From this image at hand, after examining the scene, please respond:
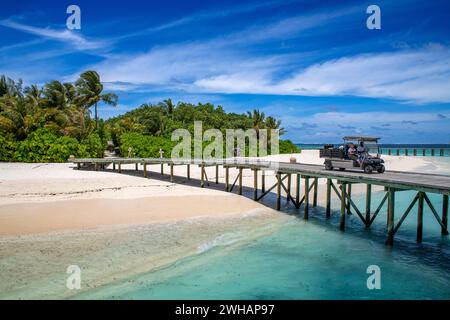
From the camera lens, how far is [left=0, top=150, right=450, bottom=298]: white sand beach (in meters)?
10.5

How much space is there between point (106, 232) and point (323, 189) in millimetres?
17310

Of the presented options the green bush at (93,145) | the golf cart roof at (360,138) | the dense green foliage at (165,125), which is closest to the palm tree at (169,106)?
the dense green foliage at (165,125)

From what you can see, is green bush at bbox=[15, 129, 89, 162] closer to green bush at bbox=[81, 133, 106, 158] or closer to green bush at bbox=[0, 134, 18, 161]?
green bush at bbox=[0, 134, 18, 161]

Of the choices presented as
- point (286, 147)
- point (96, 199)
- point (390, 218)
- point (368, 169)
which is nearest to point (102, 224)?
point (96, 199)

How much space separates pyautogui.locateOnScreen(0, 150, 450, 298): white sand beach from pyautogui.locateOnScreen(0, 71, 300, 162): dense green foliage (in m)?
6.53

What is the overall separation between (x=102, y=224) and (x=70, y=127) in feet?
76.6

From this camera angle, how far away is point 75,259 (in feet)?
36.9

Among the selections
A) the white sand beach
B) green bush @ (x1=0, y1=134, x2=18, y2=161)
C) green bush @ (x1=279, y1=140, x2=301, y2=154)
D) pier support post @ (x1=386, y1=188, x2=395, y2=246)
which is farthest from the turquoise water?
green bush @ (x1=279, y1=140, x2=301, y2=154)

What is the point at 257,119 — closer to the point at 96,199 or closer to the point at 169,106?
the point at 169,106

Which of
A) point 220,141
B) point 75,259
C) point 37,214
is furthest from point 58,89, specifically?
point 75,259

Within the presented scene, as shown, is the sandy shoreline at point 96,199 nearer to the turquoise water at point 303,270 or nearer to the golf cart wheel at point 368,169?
the turquoise water at point 303,270

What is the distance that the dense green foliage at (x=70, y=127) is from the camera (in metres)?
33.0
